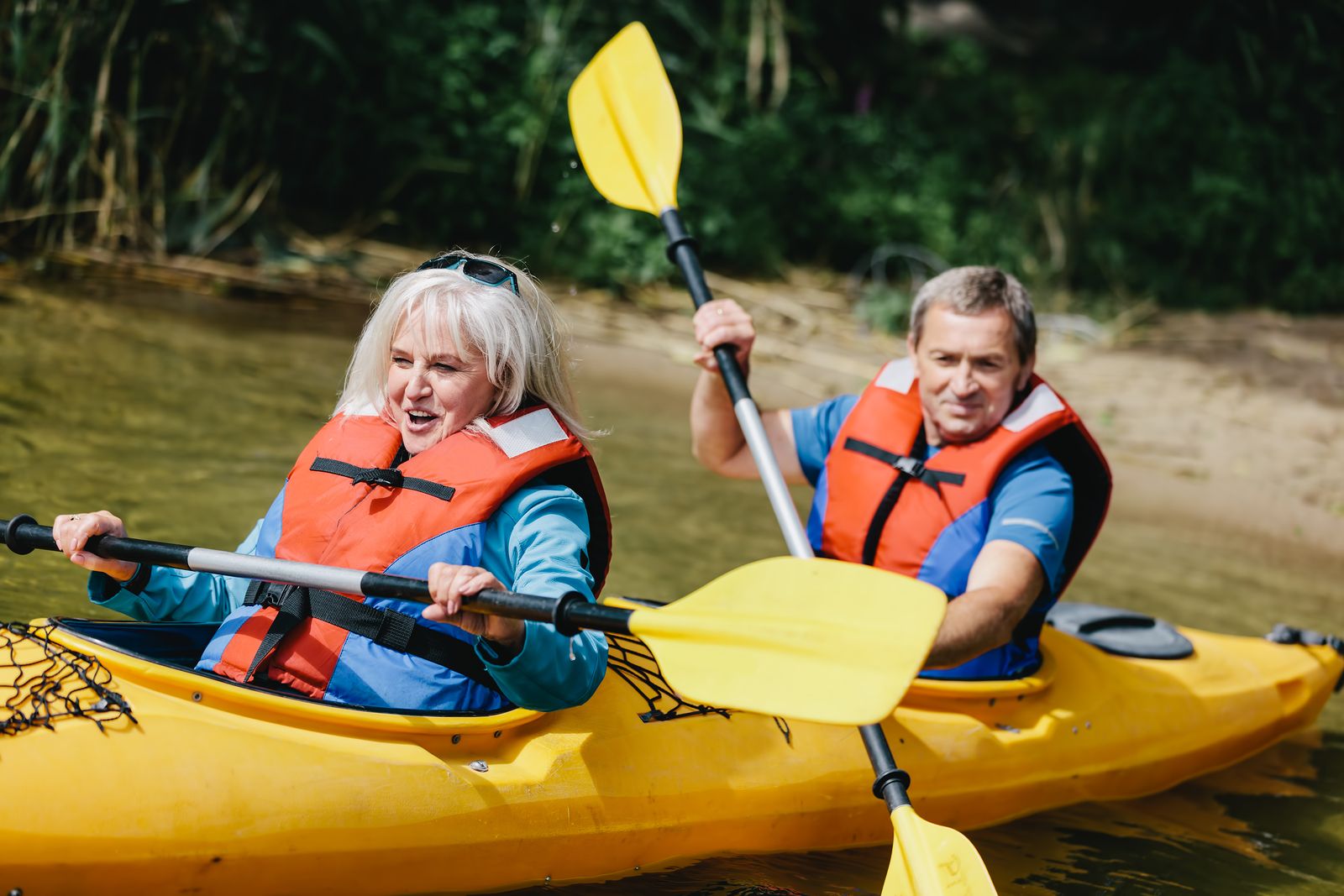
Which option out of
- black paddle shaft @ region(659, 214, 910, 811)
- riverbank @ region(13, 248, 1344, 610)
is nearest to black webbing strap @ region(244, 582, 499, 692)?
black paddle shaft @ region(659, 214, 910, 811)

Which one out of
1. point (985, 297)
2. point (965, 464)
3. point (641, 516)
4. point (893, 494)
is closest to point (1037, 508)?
point (965, 464)

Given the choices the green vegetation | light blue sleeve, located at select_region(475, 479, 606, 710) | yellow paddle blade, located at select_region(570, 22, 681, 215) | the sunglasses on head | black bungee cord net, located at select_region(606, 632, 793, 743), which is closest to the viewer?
light blue sleeve, located at select_region(475, 479, 606, 710)

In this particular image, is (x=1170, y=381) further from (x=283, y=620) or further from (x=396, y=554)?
(x=283, y=620)

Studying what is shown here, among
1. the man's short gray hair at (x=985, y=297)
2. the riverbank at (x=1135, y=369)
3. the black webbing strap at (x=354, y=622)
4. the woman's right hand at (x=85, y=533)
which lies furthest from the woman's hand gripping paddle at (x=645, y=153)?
the riverbank at (x=1135, y=369)

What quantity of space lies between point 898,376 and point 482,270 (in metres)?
1.17

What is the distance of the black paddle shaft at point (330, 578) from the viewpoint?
5.90ft

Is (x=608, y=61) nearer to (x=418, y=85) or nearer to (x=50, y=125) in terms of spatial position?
(x=50, y=125)

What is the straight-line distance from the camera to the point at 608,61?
3816 mm

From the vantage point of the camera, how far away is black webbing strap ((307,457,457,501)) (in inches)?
82.4

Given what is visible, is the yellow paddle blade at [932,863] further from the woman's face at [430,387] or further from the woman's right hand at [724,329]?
the woman's right hand at [724,329]

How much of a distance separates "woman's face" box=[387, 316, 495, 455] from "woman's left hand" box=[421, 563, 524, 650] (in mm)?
413

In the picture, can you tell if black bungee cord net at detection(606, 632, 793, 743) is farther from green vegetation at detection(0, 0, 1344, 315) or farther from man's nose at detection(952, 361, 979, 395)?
green vegetation at detection(0, 0, 1344, 315)

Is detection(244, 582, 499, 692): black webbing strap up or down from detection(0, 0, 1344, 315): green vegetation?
down

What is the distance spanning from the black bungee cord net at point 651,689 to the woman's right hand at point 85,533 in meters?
0.85
